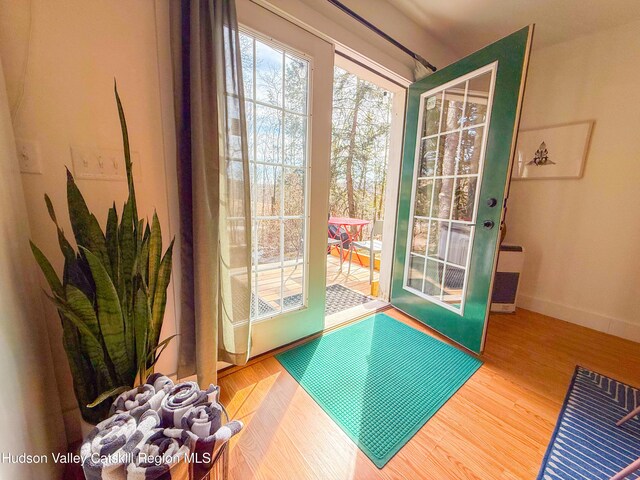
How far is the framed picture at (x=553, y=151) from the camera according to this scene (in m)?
2.06

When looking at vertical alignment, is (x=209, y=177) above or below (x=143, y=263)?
above

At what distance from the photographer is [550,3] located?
66.1 inches

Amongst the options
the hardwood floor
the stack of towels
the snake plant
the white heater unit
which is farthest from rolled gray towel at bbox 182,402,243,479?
the white heater unit

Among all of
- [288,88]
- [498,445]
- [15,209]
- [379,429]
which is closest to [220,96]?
[288,88]

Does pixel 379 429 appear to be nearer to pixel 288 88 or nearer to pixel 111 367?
pixel 111 367

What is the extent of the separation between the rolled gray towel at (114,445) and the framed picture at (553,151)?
3.21m

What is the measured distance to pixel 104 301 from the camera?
A: 77 centimetres

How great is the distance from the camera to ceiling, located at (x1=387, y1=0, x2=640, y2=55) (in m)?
1.68

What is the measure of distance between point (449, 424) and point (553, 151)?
2493 millimetres


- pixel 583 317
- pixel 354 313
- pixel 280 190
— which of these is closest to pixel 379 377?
pixel 354 313

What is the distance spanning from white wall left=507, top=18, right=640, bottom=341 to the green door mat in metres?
1.40

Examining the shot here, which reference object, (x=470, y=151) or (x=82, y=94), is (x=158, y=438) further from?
(x=470, y=151)

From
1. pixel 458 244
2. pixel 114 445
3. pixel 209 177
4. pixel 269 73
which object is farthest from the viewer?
pixel 458 244

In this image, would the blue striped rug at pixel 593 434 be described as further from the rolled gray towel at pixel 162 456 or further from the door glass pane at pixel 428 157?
the door glass pane at pixel 428 157
